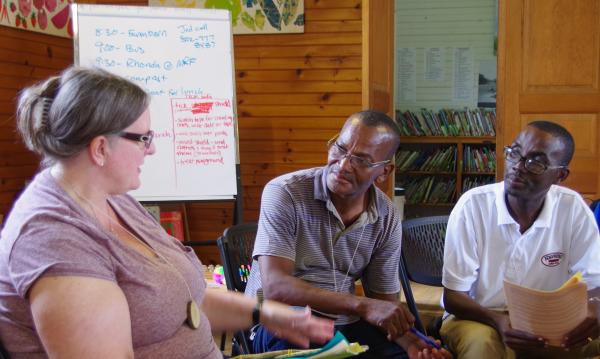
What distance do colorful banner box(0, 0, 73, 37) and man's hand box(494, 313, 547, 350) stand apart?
9.59 ft

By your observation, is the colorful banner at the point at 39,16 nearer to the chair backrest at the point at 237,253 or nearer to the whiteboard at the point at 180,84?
the whiteboard at the point at 180,84

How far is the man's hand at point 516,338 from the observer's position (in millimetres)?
1793

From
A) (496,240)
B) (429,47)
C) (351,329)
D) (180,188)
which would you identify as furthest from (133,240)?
(429,47)

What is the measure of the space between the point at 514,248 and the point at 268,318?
0.96 metres

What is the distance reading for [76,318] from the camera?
1022 mm

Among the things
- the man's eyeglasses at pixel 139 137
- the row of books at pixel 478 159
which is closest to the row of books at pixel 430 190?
the row of books at pixel 478 159

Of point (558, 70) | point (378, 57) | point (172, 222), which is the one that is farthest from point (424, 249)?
point (172, 222)

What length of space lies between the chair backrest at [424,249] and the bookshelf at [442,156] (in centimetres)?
391

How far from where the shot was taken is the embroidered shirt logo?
2.05m

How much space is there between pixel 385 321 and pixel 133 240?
726 millimetres

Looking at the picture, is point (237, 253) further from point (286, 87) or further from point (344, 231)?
point (286, 87)

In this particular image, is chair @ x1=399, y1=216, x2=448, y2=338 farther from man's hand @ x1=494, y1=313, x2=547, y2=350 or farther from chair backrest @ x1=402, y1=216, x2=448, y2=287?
man's hand @ x1=494, y1=313, x2=547, y2=350

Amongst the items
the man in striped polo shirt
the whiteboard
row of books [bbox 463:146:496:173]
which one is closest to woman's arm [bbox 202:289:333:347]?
the man in striped polo shirt

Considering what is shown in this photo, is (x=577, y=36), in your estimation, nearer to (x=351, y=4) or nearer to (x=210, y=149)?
(x=351, y=4)
